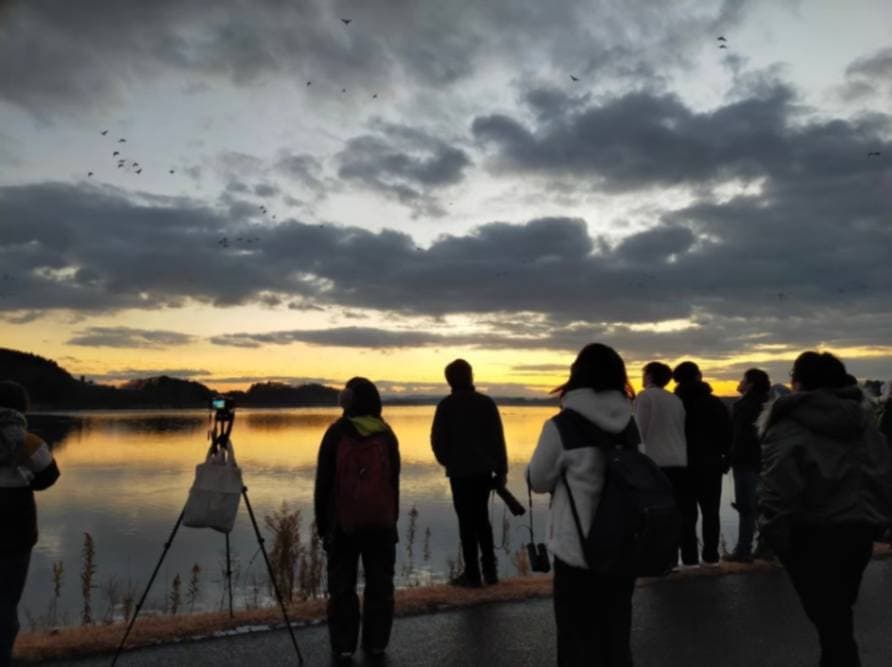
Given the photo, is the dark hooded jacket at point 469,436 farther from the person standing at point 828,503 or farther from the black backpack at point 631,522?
the black backpack at point 631,522

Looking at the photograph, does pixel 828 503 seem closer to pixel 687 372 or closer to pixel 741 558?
pixel 687 372

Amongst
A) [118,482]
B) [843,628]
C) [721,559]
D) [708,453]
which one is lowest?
[118,482]

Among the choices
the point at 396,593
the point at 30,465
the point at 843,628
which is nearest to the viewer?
the point at 843,628

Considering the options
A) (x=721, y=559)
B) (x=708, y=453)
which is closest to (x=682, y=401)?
(x=708, y=453)

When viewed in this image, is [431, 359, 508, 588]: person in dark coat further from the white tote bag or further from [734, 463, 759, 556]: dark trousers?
Result: [734, 463, 759, 556]: dark trousers

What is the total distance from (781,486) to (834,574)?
545mm

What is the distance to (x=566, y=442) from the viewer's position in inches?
153

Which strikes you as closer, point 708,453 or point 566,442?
point 566,442

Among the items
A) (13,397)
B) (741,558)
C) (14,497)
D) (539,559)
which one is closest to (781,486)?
(539,559)

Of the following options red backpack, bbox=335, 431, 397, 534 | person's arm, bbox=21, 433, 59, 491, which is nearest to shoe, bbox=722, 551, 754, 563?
red backpack, bbox=335, 431, 397, 534

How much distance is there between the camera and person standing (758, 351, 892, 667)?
4199mm

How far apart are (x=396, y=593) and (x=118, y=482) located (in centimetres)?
3836

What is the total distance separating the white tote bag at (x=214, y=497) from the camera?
5398 millimetres

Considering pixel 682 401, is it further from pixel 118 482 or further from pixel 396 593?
pixel 118 482
